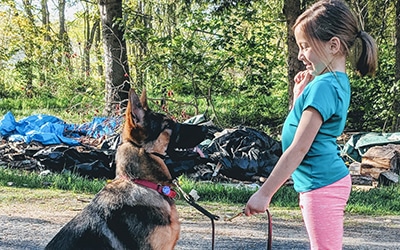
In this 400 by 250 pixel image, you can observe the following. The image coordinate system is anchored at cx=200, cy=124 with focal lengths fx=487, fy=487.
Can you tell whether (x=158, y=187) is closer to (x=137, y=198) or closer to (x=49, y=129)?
(x=137, y=198)

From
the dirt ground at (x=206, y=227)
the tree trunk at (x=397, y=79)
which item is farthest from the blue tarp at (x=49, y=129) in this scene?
the tree trunk at (x=397, y=79)

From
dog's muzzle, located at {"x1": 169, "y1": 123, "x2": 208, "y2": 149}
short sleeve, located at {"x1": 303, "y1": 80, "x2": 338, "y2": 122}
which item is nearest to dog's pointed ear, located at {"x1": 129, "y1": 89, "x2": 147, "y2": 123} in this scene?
dog's muzzle, located at {"x1": 169, "y1": 123, "x2": 208, "y2": 149}

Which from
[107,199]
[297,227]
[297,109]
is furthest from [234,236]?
[297,109]

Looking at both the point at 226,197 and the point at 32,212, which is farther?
the point at 226,197

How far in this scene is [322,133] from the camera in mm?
2480

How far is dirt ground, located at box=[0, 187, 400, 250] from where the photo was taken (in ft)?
15.8

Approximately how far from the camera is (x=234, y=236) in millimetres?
5031

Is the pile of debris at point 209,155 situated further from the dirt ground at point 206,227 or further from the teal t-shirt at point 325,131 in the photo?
the teal t-shirt at point 325,131

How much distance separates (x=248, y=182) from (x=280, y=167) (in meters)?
5.51

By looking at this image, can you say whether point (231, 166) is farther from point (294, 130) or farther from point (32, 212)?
point (294, 130)

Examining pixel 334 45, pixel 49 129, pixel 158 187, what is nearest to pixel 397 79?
pixel 49 129

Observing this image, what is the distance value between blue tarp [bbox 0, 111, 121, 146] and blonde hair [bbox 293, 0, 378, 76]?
281 inches

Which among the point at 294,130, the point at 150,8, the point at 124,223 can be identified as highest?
the point at 150,8

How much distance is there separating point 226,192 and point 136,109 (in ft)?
11.3
